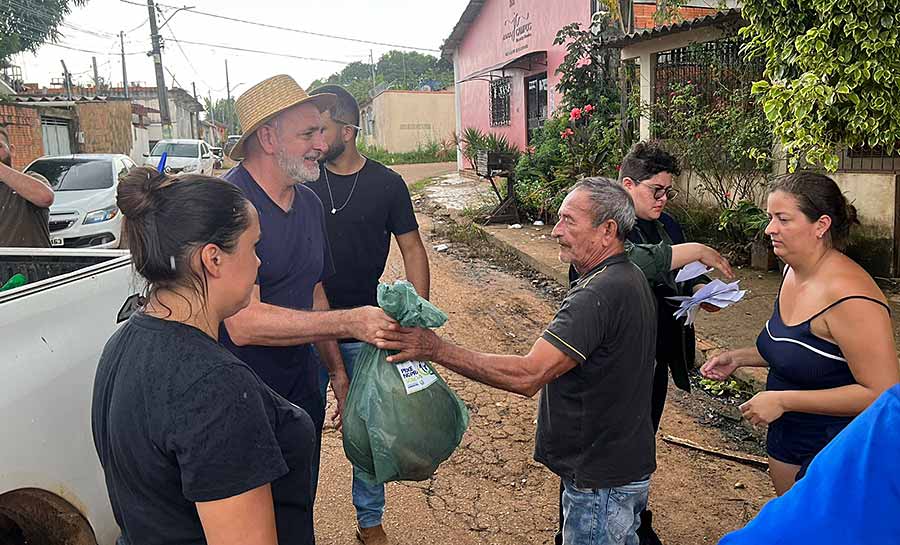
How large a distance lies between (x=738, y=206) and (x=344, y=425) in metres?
6.96

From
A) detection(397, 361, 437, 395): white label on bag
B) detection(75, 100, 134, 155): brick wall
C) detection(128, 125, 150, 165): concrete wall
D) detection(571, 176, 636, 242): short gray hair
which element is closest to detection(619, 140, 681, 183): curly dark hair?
detection(571, 176, 636, 242): short gray hair

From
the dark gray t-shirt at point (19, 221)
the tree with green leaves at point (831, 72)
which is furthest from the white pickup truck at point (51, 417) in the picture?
the tree with green leaves at point (831, 72)

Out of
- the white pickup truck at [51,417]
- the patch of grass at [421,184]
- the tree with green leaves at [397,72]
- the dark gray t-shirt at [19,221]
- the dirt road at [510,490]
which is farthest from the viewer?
the tree with green leaves at [397,72]

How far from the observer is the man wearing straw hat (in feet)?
8.41

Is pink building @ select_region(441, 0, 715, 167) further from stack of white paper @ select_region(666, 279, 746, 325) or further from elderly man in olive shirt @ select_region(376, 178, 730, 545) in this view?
elderly man in olive shirt @ select_region(376, 178, 730, 545)

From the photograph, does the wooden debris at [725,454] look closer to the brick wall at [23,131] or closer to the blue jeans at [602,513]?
the blue jeans at [602,513]

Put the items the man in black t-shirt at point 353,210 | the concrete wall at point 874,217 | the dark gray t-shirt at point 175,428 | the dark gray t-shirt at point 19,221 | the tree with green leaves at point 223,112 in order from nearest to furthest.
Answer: the dark gray t-shirt at point 175,428 < the man in black t-shirt at point 353,210 < the dark gray t-shirt at point 19,221 < the concrete wall at point 874,217 < the tree with green leaves at point 223,112

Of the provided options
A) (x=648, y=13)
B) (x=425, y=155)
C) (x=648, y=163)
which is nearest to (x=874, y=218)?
(x=648, y=163)

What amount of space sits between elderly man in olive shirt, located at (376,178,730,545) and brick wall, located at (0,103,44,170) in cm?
1729

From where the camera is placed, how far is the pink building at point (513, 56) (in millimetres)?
15102

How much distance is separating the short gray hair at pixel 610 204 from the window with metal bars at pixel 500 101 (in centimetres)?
1707

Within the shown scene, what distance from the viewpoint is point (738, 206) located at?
798cm

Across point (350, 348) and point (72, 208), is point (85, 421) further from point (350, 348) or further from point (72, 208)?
point (72, 208)

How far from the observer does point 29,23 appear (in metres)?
21.3
